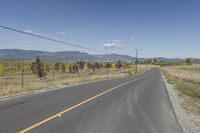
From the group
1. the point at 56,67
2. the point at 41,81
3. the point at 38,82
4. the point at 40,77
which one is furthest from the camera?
the point at 56,67

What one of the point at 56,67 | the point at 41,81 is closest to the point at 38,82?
the point at 41,81

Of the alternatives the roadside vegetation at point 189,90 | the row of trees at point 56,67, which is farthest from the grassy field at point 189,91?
the row of trees at point 56,67

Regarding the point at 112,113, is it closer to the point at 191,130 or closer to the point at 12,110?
the point at 191,130

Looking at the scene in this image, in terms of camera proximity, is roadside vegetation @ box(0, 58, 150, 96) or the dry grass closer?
the dry grass

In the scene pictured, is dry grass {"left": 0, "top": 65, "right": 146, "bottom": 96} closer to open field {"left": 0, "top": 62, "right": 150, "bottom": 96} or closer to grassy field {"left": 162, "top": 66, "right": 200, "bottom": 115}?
open field {"left": 0, "top": 62, "right": 150, "bottom": 96}

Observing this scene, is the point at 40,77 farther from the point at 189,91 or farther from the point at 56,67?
the point at 56,67

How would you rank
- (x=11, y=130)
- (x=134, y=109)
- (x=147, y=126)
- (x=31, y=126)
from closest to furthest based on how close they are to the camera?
(x=11, y=130) → (x=31, y=126) → (x=147, y=126) → (x=134, y=109)

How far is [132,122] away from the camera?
7.43 metres

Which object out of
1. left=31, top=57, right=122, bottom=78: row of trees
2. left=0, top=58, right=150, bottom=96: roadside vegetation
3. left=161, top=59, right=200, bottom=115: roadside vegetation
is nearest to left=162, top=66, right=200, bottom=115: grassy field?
left=161, top=59, right=200, bottom=115: roadside vegetation

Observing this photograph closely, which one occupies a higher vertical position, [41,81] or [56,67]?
[56,67]

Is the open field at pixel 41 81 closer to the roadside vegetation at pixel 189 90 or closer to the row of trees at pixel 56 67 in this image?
the row of trees at pixel 56 67

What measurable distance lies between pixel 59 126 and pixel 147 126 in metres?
2.81

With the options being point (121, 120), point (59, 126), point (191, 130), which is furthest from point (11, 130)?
point (191, 130)

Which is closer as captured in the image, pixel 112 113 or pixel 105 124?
pixel 105 124
